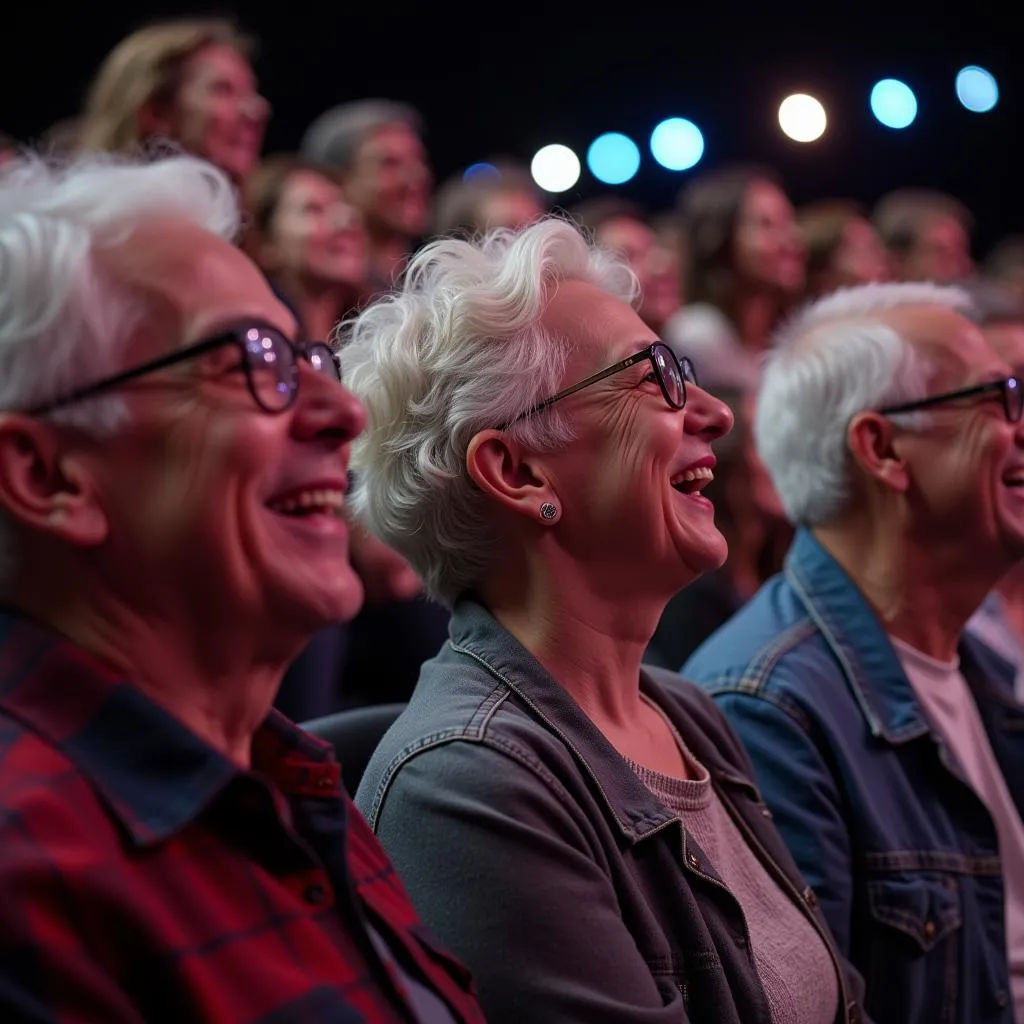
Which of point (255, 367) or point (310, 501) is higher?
point (255, 367)

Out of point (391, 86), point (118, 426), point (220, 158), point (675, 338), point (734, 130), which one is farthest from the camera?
point (734, 130)

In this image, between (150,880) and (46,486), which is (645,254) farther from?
(150,880)

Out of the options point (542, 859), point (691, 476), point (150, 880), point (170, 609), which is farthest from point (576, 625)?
point (150, 880)

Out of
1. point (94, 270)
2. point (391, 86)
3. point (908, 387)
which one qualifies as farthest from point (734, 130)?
point (94, 270)

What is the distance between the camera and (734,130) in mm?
6441

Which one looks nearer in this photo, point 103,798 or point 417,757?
point 103,798

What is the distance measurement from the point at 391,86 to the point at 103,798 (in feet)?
16.9

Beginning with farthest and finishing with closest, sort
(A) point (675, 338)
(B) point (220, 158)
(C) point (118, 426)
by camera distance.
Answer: (A) point (675, 338)
(B) point (220, 158)
(C) point (118, 426)

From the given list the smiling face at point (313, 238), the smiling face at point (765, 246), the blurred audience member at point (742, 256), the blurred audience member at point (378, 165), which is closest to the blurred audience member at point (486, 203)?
the blurred audience member at point (378, 165)

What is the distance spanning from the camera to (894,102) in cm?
625

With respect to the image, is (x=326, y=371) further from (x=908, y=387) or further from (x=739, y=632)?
(x=908, y=387)

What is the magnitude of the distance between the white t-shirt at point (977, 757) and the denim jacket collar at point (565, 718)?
29.2 inches

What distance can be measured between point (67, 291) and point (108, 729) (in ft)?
1.05

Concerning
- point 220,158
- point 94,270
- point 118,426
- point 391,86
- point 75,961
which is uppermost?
point 391,86
